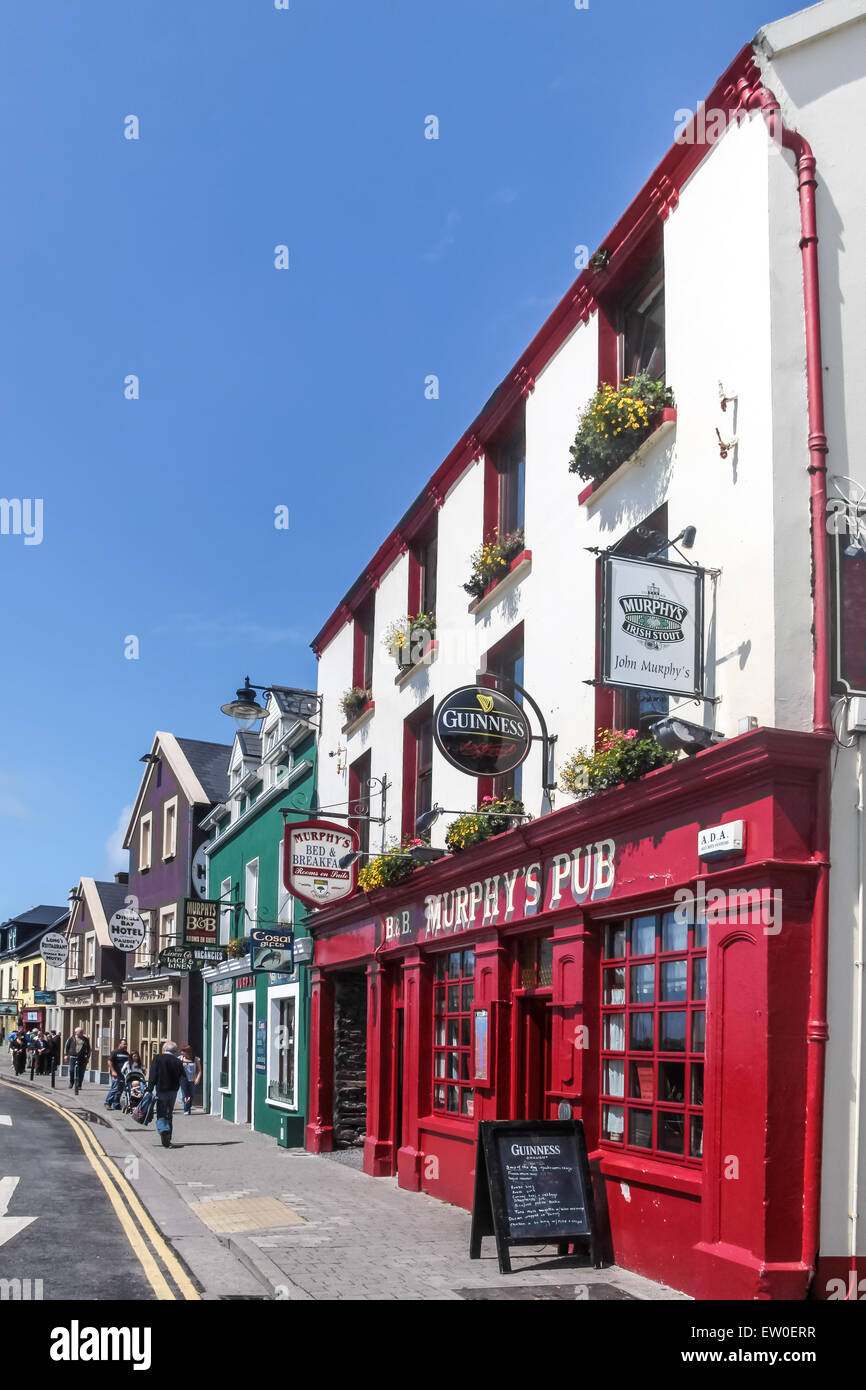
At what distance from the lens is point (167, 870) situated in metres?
38.6

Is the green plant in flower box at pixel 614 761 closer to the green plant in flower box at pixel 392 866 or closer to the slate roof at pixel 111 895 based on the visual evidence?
the green plant in flower box at pixel 392 866

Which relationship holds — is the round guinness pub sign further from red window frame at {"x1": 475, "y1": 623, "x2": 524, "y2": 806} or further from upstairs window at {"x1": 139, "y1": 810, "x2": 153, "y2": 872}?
upstairs window at {"x1": 139, "y1": 810, "x2": 153, "y2": 872}

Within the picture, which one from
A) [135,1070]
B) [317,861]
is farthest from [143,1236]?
[135,1070]

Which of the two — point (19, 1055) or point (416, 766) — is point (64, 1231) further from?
point (19, 1055)

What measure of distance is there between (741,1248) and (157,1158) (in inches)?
519

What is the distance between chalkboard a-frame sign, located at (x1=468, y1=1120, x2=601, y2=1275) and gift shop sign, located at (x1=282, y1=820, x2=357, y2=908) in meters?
7.87

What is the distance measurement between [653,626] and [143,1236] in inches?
293

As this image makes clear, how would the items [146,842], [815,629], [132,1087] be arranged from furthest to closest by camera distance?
[146,842] < [132,1087] < [815,629]

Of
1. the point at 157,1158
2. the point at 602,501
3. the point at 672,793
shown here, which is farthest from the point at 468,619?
the point at 157,1158

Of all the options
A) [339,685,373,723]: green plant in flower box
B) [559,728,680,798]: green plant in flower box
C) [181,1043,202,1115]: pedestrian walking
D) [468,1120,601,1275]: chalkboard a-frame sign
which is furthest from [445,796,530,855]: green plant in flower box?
[181,1043,202,1115]: pedestrian walking

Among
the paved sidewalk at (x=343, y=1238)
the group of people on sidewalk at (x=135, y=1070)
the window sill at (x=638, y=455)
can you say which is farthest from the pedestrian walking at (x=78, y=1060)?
the window sill at (x=638, y=455)

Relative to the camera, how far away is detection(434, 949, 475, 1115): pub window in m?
15.3
